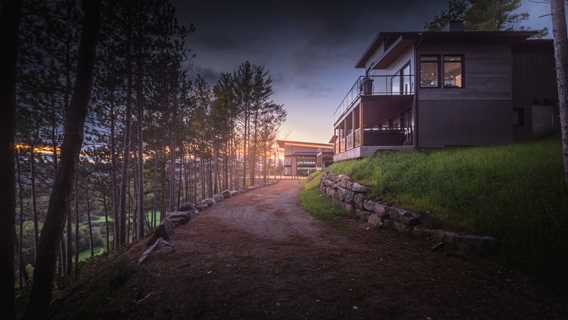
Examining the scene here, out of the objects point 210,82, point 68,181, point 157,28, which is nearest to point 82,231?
point 210,82

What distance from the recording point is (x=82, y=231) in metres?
33.8

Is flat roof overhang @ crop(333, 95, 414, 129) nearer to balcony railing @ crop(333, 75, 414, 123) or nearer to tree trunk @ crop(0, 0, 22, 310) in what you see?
balcony railing @ crop(333, 75, 414, 123)

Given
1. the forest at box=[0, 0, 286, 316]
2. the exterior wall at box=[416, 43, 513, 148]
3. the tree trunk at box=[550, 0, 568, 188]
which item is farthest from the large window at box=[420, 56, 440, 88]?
the forest at box=[0, 0, 286, 316]

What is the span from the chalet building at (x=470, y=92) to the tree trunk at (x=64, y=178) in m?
12.3

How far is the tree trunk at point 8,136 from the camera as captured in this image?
3164mm

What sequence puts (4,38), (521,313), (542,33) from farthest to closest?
(542,33), (4,38), (521,313)

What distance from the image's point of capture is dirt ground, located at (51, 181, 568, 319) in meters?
2.88

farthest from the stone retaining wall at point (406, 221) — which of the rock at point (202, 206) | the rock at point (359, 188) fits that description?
the rock at point (202, 206)

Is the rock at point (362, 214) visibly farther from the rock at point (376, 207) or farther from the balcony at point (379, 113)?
the balcony at point (379, 113)

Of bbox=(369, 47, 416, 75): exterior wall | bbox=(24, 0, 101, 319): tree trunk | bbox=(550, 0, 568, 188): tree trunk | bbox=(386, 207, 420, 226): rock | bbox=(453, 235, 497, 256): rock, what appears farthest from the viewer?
bbox=(369, 47, 416, 75): exterior wall

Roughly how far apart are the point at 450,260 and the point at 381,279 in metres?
1.74

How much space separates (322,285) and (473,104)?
1530 cm

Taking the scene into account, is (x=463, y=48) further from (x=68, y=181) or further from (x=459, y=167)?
(x=68, y=181)

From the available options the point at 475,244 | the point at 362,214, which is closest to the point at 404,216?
the point at 475,244
